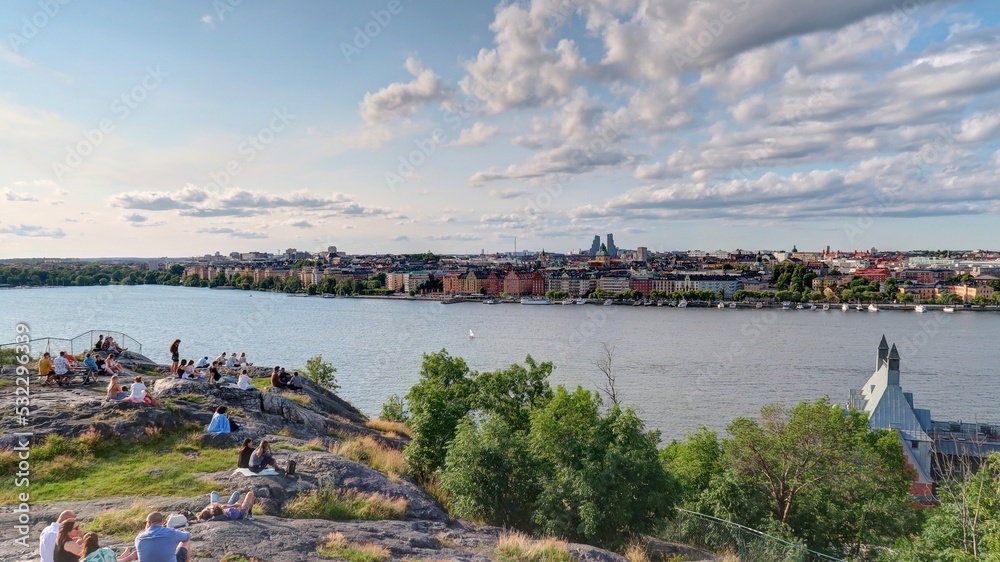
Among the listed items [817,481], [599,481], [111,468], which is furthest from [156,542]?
[817,481]

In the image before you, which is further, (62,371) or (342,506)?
(62,371)

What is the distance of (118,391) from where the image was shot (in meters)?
12.6

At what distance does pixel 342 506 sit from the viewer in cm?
988

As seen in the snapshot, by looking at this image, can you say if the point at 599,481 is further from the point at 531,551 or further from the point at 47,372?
the point at 47,372

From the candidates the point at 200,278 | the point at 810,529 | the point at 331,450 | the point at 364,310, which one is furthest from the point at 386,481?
the point at 200,278

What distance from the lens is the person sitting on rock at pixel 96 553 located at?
6.01 m

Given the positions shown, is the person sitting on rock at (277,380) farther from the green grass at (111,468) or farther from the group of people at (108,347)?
the group of people at (108,347)

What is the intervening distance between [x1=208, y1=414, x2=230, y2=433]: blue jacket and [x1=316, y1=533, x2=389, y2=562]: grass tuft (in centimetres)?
497

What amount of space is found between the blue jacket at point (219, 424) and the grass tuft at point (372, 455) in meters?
2.18

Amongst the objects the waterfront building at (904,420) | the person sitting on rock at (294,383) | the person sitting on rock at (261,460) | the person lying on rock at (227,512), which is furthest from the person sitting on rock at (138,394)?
the waterfront building at (904,420)

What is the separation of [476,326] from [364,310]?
3540cm

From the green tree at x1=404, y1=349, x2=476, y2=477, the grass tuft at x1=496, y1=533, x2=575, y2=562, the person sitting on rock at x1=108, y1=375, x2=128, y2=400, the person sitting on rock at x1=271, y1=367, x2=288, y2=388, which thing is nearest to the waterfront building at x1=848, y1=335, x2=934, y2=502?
the green tree at x1=404, y1=349, x2=476, y2=477

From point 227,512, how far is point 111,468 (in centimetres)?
347

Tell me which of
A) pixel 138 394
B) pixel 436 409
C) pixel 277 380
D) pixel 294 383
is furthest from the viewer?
pixel 294 383
